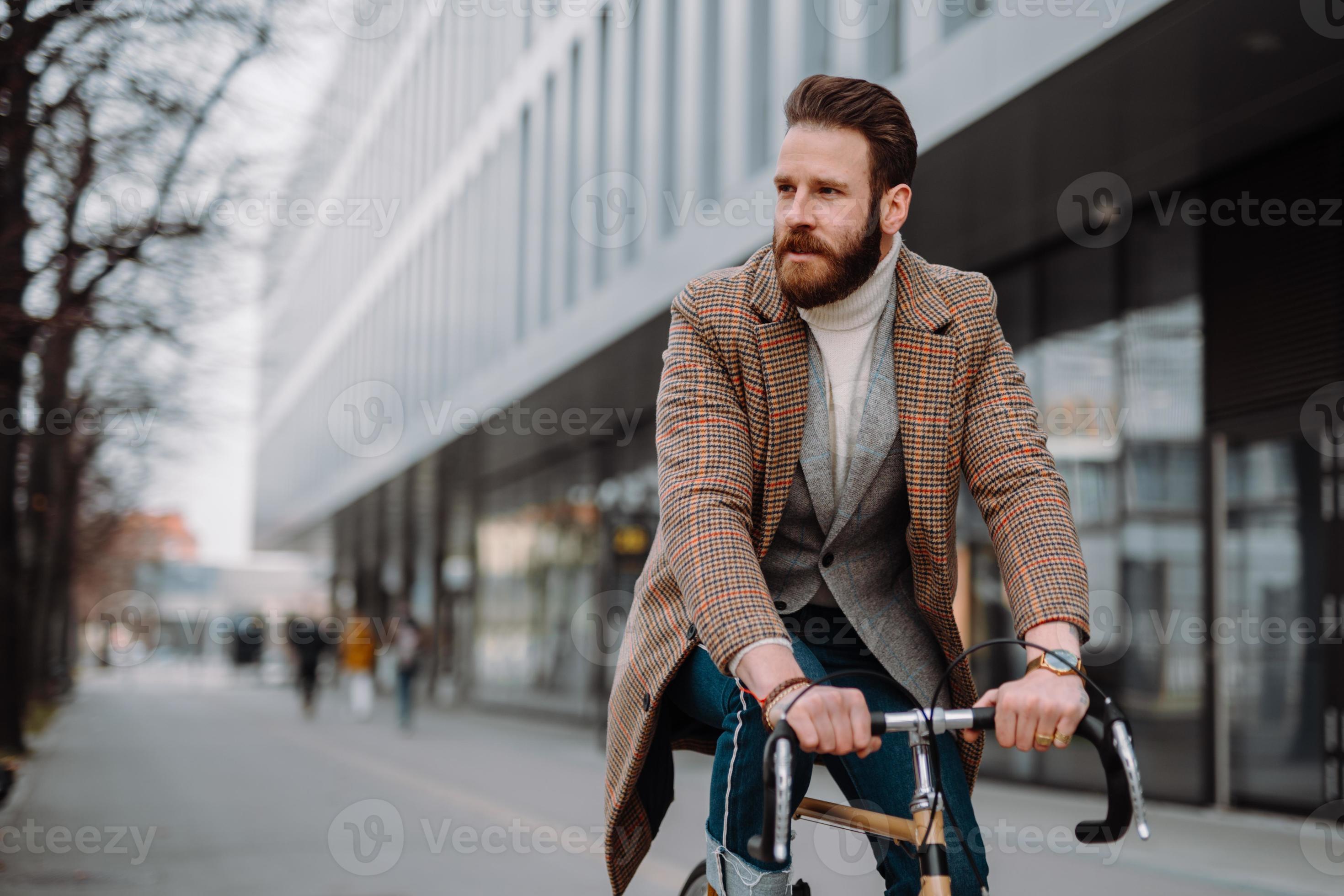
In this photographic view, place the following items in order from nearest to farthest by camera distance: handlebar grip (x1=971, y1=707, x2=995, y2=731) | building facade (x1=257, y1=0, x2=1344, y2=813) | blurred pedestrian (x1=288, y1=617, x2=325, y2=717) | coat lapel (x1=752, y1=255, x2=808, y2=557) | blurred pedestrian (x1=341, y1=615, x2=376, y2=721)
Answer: handlebar grip (x1=971, y1=707, x2=995, y2=731), coat lapel (x1=752, y1=255, x2=808, y2=557), building facade (x1=257, y1=0, x2=1344, y2=813), blurred pedestrian (x1=341, y1=615, x2=376, y2=721), blurred pedestrian (x1=288, y1=617, x2=325, y2=717)

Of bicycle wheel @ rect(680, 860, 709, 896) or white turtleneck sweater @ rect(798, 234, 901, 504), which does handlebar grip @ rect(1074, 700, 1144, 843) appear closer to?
white turtleneck sweater @ rect(798, 234, 901, 504)

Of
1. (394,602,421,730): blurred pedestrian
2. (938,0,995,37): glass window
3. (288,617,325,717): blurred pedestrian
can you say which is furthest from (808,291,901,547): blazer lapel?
(288,617,325,717): blurred pedestrian

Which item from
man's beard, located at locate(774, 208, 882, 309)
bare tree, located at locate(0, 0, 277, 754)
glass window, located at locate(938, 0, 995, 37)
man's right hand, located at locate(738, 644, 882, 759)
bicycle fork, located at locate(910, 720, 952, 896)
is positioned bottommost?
bicycle fork, located at locate(910, 720, 952, 896)

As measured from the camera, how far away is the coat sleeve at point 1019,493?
2.27 metres

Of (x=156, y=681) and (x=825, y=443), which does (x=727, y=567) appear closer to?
(x=825, y=443)

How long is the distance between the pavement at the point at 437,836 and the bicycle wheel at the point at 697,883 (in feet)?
1.14

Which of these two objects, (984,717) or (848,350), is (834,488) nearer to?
(848,350)

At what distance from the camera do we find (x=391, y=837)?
8.89m

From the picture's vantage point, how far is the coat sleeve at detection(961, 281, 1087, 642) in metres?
2.27

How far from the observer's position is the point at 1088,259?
11711mm

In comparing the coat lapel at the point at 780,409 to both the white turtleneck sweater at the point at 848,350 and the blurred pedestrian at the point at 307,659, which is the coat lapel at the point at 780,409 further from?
the blurred pedestrian at the point at 307,659

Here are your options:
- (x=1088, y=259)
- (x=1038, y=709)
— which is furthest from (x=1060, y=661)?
(x=1088, y=259)

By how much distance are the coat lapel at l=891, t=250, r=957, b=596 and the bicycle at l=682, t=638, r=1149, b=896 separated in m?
0.29

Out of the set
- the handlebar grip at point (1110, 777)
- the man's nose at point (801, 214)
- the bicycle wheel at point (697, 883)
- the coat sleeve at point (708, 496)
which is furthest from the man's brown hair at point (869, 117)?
the bicycle wheel at point (697, 883)
